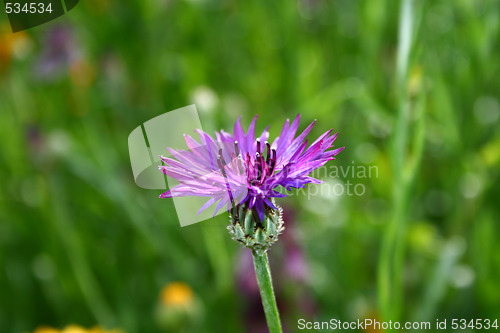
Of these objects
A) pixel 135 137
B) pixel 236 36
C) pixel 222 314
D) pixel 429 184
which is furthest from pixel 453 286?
pixel 236 36

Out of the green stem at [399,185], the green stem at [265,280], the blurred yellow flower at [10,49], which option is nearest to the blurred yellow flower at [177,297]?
the green stem at [399,185]

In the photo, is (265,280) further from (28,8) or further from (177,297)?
(28,8)

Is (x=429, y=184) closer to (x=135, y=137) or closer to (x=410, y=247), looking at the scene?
(x=410, y=247)

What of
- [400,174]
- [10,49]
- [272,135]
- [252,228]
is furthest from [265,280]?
[10,49]

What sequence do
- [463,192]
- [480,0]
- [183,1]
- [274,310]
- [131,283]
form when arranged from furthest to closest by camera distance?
[183,1] → [480,0] → [131,283] → [463,192] → [274,310]

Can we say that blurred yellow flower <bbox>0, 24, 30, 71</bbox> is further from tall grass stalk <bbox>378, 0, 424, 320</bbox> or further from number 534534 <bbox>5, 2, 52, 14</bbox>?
tall grass stalk <bbox>378, 0, 424, 320</bbox>

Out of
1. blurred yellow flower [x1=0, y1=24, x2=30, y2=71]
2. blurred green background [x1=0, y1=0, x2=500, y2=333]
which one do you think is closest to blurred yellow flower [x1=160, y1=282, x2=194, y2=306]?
blurred green background [x1=0, y1=0, x2=500, y2=333]

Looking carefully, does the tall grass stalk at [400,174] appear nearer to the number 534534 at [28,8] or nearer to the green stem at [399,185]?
the green stem at [399,185]
